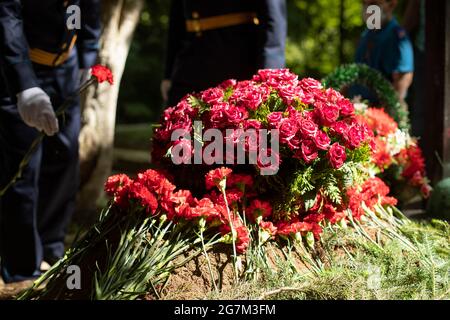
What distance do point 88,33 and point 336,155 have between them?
216cm

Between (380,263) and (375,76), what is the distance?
2055 mm

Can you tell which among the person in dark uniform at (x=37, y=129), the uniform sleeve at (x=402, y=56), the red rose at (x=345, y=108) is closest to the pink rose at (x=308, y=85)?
the red rose at (x=345, y=108)

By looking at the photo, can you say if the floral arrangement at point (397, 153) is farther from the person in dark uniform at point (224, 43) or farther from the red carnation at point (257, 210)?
the red carnation at point (257, 210)

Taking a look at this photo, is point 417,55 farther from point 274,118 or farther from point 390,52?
point 274,118

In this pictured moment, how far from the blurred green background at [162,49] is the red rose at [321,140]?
30.4ft

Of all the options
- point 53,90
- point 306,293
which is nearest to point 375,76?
point 53,90

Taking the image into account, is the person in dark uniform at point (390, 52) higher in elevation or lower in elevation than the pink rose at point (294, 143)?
higher

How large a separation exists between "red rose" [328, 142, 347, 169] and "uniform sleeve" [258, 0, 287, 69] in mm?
1305

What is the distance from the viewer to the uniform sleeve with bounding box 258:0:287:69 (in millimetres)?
3797

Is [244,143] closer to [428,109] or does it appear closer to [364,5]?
[428,109]

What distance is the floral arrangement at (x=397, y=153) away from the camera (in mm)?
3979

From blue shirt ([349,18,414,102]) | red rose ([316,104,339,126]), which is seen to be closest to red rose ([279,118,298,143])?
red rose ([316,104,339,126])

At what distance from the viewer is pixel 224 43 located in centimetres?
403
